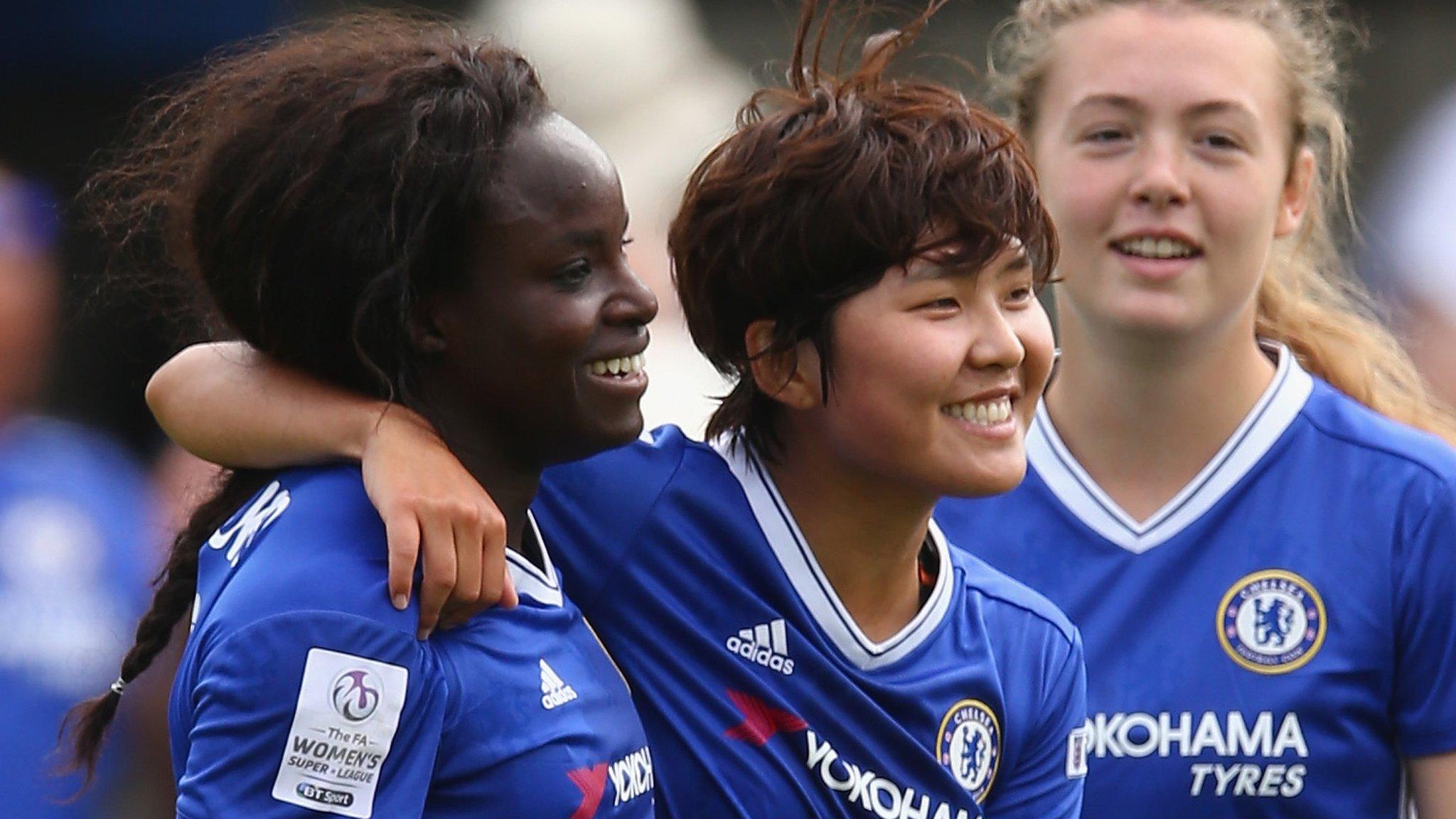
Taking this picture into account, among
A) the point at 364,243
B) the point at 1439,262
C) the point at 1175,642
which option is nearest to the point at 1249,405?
the point at 1175,642

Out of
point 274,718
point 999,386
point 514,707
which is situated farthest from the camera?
point 999,386

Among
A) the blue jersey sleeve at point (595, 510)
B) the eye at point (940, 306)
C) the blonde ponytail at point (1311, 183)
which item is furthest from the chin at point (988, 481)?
the blonde ponytail at point (1311, 183)

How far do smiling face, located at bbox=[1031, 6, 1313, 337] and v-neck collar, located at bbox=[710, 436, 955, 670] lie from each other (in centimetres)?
76

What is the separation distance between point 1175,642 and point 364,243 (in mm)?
1646

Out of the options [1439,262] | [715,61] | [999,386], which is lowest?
[999,386]

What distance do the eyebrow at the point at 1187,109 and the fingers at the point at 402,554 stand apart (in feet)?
5.81

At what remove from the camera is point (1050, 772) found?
2.92 meters

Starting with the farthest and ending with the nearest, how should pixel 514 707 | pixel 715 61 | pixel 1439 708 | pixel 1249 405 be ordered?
pixel 715 61
pixel 1249 405
pixel 1439 708
pixel 514 707

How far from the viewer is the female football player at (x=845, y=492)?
274cm

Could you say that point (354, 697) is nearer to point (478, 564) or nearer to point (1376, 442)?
point (478, 564)

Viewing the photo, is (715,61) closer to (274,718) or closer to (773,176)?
(773,176)

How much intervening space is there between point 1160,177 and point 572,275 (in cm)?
137

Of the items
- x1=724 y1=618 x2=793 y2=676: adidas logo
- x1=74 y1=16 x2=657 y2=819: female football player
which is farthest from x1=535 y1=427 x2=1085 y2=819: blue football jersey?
x1=74 y1=16 x2=657 y2=819: female football player

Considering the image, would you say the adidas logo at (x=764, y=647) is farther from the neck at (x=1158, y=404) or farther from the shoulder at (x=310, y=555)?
the neck at (x=1158, y=404)
